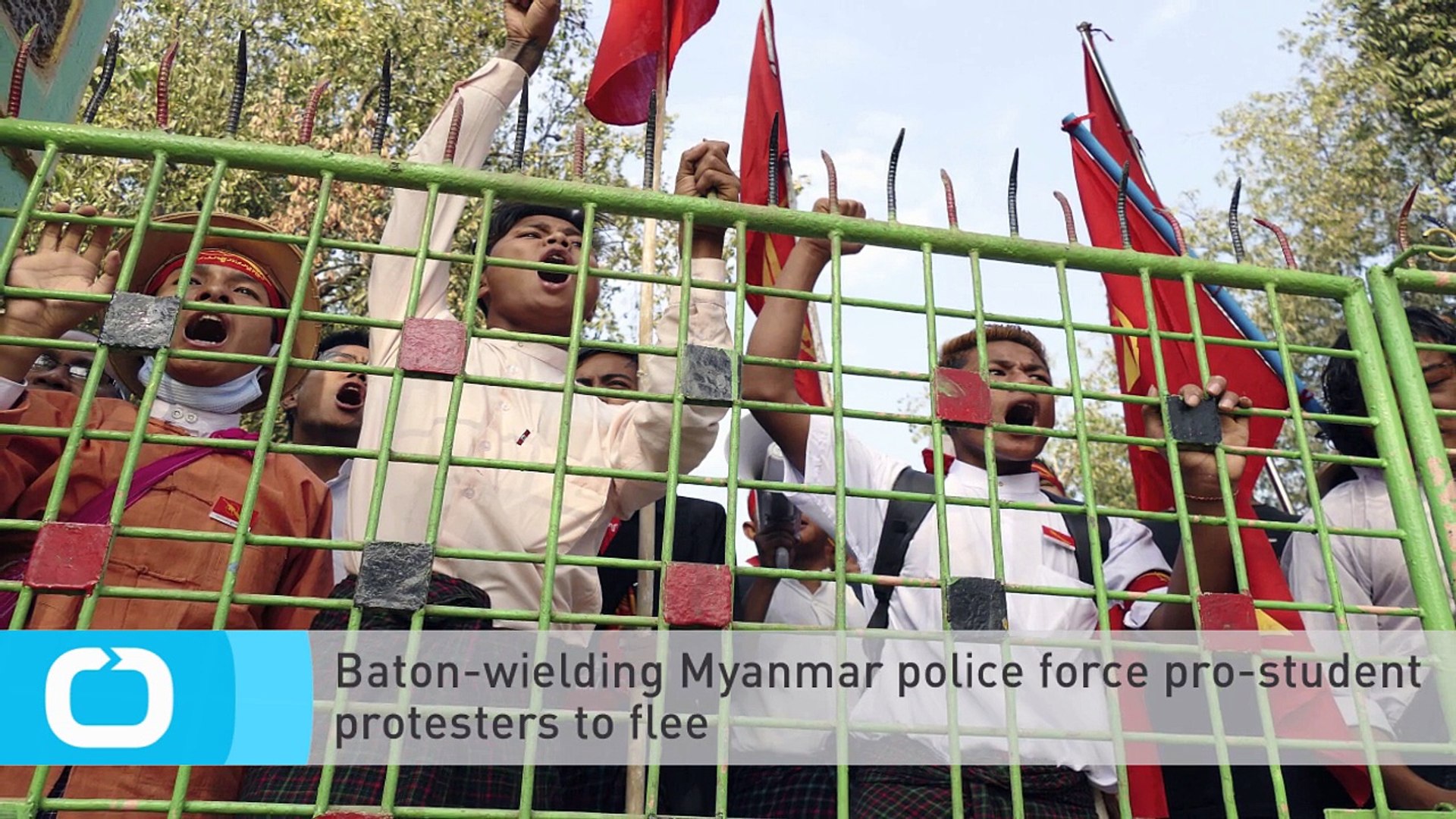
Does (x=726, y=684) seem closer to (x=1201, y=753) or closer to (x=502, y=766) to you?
(x=502, y=766)

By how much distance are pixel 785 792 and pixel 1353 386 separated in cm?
195

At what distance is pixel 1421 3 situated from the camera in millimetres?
10516

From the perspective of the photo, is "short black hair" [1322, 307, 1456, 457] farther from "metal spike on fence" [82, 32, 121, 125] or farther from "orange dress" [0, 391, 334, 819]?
"metal spike on fence" [82, 32, 121, 125]

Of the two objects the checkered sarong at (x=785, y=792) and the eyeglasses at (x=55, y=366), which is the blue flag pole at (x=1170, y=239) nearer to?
the checkered sarong at (x=785, y=792)

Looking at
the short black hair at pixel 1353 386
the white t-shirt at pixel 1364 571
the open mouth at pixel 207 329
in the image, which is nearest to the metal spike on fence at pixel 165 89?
the open mouth at pixel 207 329

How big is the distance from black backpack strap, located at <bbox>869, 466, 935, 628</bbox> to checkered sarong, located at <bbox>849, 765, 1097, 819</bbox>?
42cm

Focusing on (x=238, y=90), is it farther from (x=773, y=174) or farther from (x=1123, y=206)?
(x=1123, y=206)

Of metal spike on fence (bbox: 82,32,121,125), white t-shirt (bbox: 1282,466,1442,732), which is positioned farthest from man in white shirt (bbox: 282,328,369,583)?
white t-shirt (bbox: 1282,466,1442,732)

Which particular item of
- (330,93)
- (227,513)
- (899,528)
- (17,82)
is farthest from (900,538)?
(330,93)

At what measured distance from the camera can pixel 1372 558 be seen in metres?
2.87

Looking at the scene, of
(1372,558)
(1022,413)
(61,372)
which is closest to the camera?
(1372,558)

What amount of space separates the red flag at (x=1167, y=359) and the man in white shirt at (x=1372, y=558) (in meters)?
0.09

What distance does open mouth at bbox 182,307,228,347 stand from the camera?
265 centimetres

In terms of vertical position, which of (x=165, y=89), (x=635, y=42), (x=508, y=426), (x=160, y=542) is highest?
(x=635, y=42)
